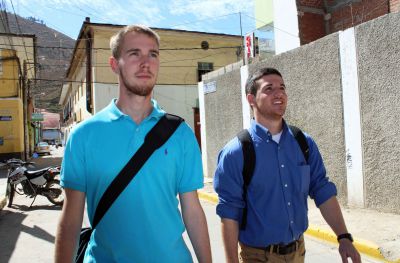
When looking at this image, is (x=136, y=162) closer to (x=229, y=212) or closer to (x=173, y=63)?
(x=229, y=212)

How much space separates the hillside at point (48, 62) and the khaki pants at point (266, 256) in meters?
44.3

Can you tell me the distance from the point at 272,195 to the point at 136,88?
1.08 metres

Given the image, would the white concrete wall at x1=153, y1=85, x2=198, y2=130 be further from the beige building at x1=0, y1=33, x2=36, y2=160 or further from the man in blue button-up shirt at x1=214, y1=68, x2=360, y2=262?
the man in blue button-up shirt at x1=214, y1=68, x2=360, y2=262

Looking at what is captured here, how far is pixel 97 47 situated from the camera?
77.8ft

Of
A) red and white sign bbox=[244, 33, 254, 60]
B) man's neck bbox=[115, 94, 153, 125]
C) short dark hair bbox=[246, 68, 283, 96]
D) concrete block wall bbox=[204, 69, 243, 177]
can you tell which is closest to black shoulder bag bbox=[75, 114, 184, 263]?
man's neck bbox=[115, 94, 153, 125]

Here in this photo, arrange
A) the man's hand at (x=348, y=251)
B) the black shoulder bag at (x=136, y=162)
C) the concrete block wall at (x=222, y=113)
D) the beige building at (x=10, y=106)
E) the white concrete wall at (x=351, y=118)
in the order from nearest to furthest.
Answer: the black shoulder bag at (x=136, y=162) → the man's hand at (x=348, y=251) → the white concrete wall at (x=351, y=118) → the concrete block wall at (x=222, y=113) → the beige building at (x=10, y=106)

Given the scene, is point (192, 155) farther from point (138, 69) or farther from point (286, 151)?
point (286, 151)

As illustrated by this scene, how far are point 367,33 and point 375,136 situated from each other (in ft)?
5.89

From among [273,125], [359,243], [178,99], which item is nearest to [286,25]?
[359,243]

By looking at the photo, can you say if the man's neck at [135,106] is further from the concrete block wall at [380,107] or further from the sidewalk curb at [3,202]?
the sidewalk curb at [3,202]

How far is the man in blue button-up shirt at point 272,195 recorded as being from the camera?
7.88 feet

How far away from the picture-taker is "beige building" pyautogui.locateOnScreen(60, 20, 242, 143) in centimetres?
2367

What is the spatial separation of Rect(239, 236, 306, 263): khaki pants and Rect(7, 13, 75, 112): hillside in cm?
4434

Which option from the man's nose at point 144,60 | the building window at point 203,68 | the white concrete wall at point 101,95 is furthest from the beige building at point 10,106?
Result: the man's nose at point 144,60
